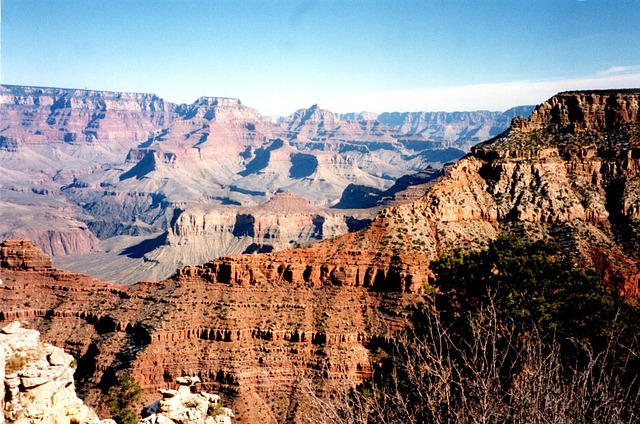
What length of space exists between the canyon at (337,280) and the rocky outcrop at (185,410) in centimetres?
1315

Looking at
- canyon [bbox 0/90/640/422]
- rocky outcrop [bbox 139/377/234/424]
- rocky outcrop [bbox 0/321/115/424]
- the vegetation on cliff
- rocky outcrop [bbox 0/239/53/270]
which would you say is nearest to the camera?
rocky outcrop [bbox 0/321/115/424]

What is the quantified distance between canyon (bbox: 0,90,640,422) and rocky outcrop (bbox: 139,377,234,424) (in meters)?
13.2

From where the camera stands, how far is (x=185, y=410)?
2689 cm

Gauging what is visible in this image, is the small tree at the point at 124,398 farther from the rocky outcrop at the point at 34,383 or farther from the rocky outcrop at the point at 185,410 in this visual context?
the rocky outcrop at the point at 34,383

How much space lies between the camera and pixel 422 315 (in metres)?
37.9

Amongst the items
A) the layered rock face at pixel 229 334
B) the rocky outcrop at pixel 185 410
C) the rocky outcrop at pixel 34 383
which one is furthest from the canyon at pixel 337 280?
the rocky outcrop at pixel 34 383

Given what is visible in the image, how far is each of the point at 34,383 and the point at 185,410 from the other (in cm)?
1048

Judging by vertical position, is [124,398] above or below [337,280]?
below

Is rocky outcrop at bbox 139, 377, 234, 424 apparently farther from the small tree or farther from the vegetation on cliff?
the small tree

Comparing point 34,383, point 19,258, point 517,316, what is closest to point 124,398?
point 34,383

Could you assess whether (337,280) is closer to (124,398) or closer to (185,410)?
(124,398)

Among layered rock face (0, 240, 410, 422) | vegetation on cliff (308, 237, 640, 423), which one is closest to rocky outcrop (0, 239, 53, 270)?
layered rock face (0, 240, 410, 422)

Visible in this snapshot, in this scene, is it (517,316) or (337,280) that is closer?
(517,316)

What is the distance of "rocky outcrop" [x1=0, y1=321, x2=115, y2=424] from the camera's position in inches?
690
